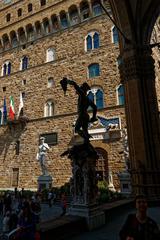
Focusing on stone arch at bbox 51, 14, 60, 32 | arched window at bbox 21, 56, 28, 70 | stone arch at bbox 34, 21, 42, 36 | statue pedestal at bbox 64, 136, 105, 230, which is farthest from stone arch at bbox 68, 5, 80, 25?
statue pedestal at bbox 64, 136, 105, 230

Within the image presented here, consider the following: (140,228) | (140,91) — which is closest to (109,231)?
(140,228)

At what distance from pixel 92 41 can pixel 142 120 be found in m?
13.3

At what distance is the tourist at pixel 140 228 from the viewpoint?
6.04 feet

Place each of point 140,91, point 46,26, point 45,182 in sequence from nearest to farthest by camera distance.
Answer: point 140,91 < point 45,182 < point 46,26

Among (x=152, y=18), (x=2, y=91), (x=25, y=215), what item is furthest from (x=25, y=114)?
(x=25, y=215)

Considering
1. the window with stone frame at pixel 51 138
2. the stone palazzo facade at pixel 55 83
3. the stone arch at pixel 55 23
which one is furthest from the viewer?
the stone arch at pixel 55 23

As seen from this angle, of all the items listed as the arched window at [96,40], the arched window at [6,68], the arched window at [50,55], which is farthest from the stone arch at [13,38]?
the arched window at [96,40]

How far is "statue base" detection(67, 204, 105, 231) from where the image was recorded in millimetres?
4609

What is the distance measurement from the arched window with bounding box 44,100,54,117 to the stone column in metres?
11.3

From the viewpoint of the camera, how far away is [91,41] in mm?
19078

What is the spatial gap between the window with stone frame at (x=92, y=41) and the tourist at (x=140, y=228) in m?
18.2

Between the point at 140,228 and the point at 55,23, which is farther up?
the point at 55,23

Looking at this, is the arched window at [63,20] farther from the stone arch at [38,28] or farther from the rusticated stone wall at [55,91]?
the stone arch at [38,28]

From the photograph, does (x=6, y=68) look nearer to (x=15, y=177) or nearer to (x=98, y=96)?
(x=15, y=177)
